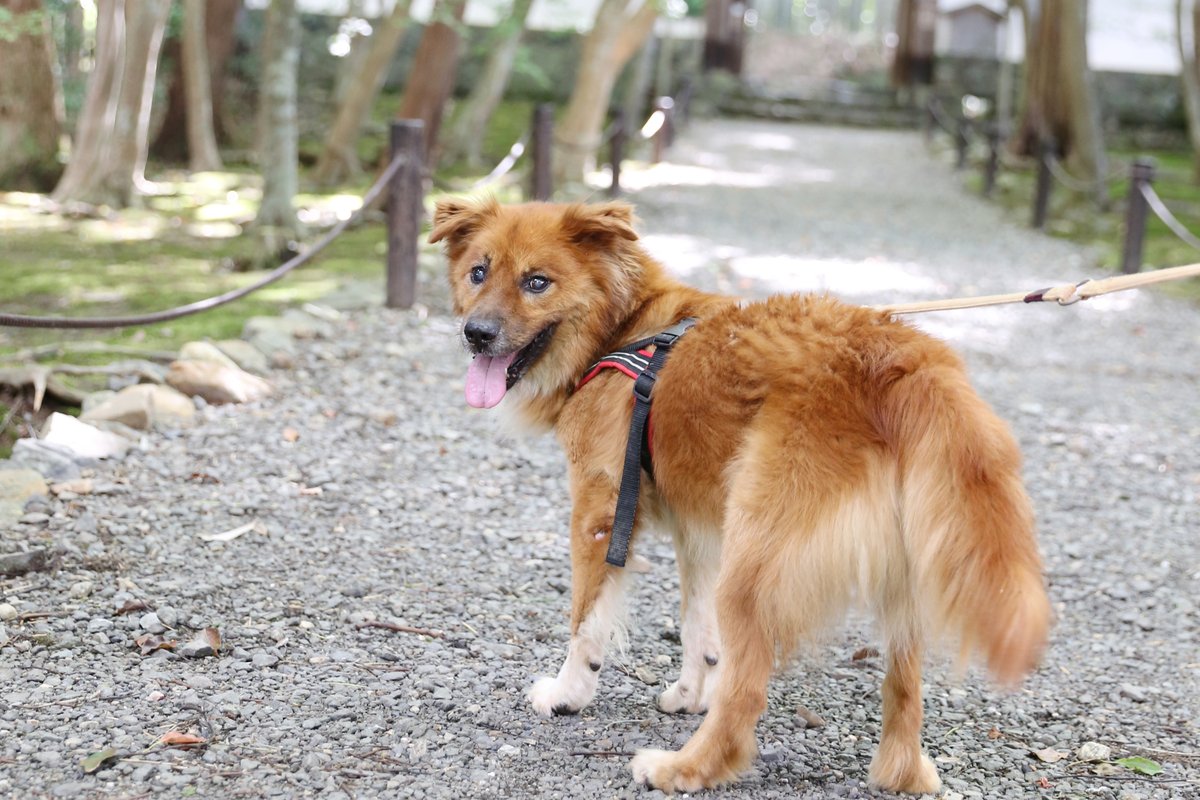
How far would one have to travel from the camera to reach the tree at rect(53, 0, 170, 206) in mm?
13008

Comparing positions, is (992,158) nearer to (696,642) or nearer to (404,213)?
(404,213)

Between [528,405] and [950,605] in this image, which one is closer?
[950,605]

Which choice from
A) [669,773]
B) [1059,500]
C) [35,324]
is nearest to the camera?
[669,773]

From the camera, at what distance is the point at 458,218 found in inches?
163

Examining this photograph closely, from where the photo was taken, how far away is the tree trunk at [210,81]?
18.5 m

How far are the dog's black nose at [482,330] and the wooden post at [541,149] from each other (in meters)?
8.82

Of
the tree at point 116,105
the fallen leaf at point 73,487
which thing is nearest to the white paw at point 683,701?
the fallen leaf at point 73,487

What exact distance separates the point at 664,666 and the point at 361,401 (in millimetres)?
3571

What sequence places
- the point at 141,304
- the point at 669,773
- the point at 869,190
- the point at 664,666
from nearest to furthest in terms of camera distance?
the point at 669,773 → the point at 664,666 → the point at 141,304 → the point at 869,190

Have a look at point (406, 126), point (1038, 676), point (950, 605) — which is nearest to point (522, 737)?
point (950, 605)

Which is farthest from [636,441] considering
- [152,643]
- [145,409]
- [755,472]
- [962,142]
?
[962,142]

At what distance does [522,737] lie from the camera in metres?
3.56

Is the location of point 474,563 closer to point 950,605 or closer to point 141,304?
point 950,605

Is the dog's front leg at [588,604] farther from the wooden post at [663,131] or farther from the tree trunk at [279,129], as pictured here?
the wooden post at [663,131]
